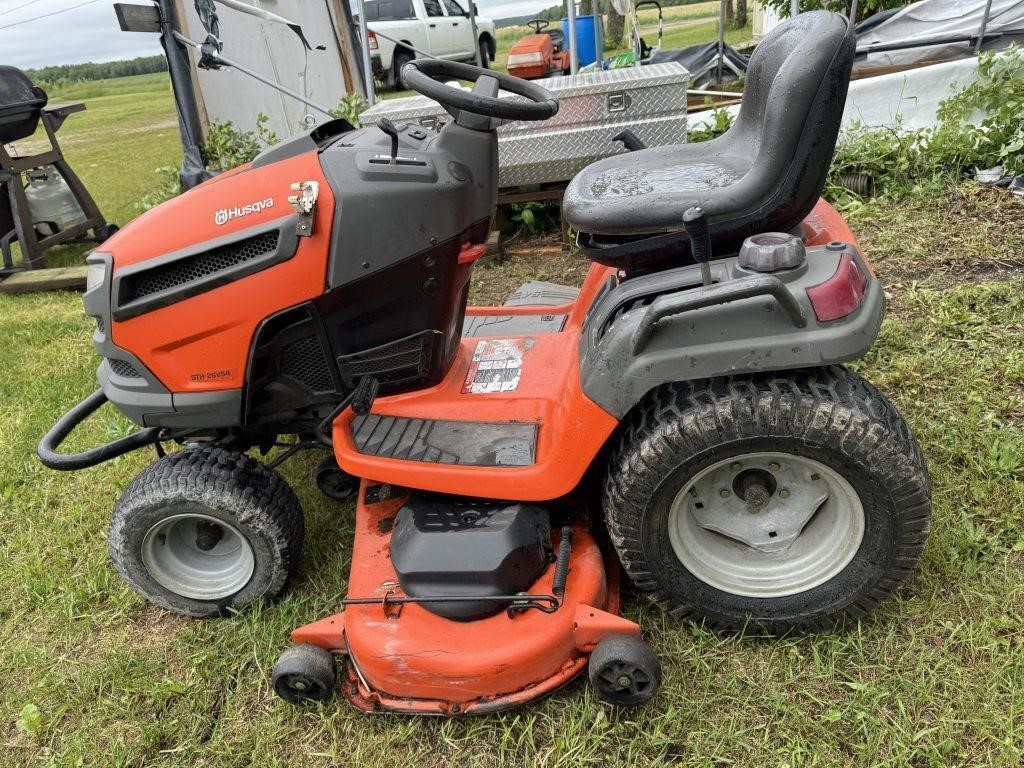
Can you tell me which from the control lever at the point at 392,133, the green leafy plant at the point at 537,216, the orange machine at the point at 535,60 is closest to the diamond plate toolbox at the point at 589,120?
the green leafy plant at the point at 537,216

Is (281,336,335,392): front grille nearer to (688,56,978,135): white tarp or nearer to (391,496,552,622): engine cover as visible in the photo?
(391,496,552,622): engine cover

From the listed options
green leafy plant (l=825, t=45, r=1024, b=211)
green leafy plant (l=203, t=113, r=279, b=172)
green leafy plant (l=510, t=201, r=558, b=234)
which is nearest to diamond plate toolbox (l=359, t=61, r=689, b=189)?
green leafy plant (l=510, t=201, r=558, b=234)

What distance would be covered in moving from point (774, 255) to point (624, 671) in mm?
1003

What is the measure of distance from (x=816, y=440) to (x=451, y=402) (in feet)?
3.29

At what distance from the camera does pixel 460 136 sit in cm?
205

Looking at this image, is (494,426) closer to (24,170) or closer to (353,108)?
(353,108)

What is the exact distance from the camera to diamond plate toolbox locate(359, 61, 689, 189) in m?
4.35

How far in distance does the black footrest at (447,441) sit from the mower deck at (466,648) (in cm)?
32

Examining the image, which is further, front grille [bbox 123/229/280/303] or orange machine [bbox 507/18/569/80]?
orange machine [bbox 507/18/569/80]

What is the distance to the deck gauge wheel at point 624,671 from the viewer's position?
177 cm

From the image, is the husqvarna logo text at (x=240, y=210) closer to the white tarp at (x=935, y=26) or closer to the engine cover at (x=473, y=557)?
the engine cover at (x=473, y=557)

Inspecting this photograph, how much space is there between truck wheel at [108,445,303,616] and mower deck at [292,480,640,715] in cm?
36

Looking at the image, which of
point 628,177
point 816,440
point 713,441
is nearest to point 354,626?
point 713,441

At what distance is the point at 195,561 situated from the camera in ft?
7.89
